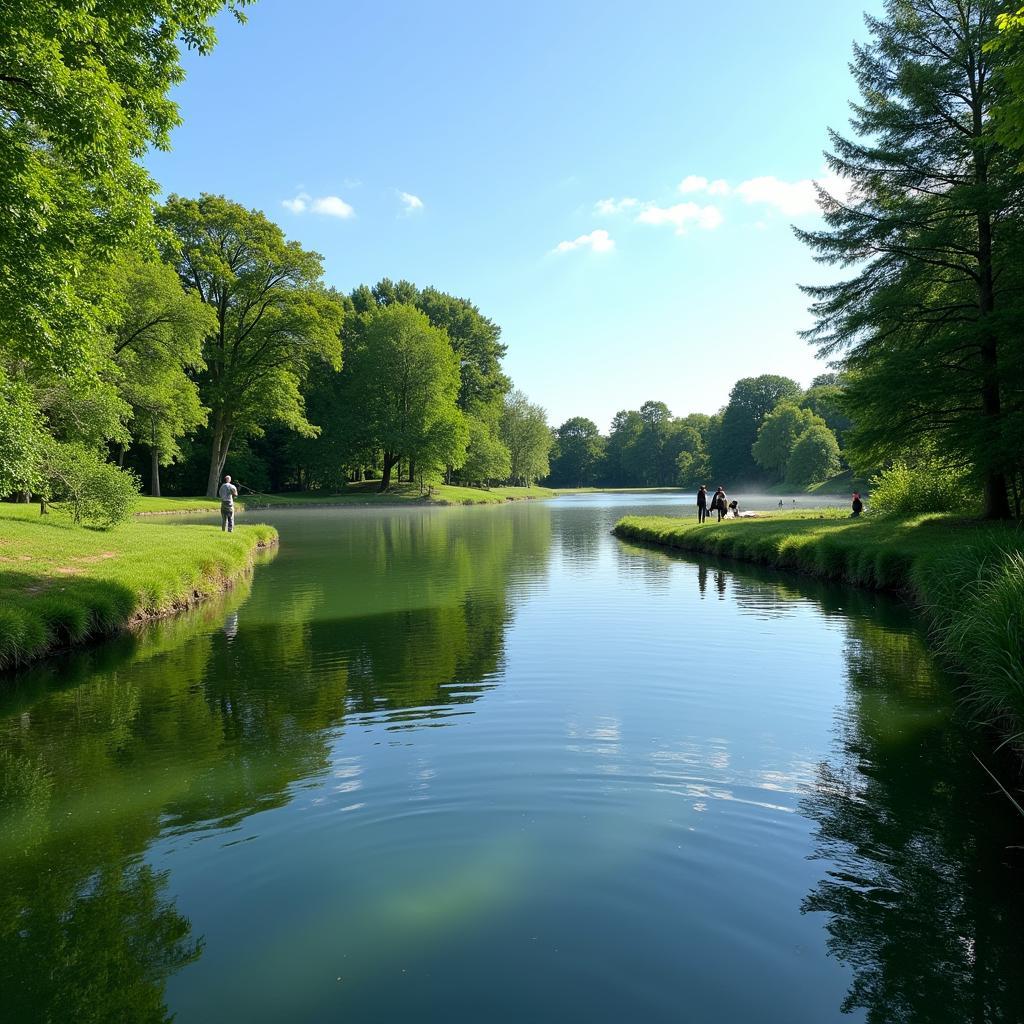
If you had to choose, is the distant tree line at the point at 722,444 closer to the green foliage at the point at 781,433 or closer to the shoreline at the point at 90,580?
the green foliage at the point at 781,433

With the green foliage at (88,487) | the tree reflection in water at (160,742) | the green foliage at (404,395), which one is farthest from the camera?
the green foliage at (404,395)

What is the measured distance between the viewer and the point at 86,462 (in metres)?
20.1

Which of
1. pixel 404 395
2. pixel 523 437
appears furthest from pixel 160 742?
pixel 523 437

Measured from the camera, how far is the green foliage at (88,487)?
1969 centimetres

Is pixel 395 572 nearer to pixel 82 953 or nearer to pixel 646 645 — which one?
pixel 646 645

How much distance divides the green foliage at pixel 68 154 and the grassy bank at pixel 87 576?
400cm

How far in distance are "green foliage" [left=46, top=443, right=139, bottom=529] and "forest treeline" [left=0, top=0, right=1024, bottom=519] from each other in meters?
0.07

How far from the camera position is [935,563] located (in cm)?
1376

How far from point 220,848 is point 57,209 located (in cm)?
1051

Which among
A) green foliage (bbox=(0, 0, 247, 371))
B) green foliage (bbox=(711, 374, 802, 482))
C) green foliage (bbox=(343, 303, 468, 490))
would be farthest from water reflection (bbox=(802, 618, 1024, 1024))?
green foliage (bbox=(711, 374, 802, 482))

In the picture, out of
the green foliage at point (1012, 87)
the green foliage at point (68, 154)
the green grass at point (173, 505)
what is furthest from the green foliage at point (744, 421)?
the green foliage at point (68, 154)

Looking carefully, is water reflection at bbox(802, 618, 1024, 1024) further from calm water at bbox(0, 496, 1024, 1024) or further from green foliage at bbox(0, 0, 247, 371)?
green foliage at bbox(0, 0, 247, 371)

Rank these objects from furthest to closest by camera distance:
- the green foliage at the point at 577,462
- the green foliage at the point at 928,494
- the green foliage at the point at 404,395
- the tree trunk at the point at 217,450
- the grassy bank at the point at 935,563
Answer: the green foliage at the point at 577,462 < the green foliage at the point at 404,395 < the tree trunk at the point at 217,450 < the green foliage at the point at 928,494 < the grassy bank at the point at 935,563

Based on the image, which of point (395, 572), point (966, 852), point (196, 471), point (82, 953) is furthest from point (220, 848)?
point (196, 471)
